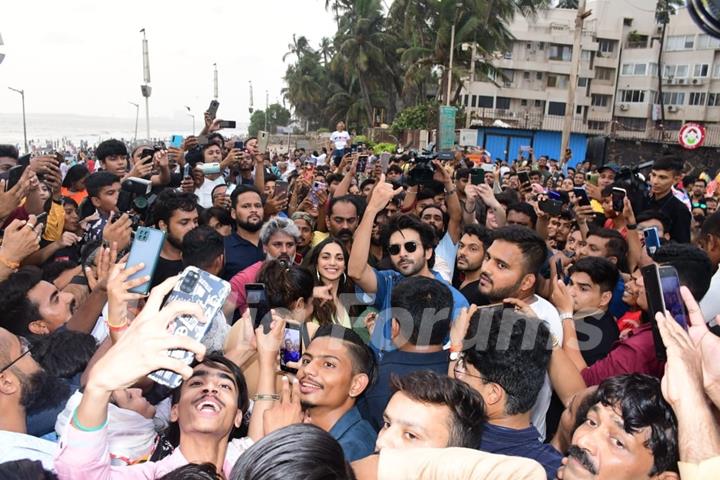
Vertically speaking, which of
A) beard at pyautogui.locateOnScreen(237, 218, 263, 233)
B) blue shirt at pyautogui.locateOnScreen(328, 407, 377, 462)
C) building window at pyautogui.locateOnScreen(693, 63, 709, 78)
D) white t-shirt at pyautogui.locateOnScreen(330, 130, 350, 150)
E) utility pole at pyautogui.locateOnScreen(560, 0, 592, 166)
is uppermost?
building window at pyautogui.locateOnScreen(693, 63, 709, 78)

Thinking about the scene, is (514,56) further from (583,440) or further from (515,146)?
(583,440)

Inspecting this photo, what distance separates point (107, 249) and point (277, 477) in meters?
2.30

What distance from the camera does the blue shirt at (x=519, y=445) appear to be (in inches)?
88.5

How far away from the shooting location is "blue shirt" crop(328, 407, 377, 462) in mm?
2459

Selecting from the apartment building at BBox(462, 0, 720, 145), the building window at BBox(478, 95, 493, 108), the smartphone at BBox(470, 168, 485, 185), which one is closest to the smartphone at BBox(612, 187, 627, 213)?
the smartphone at BBox(470, 168, 485, 185)

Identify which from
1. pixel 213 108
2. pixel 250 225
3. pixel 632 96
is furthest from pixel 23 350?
pixel 632 96

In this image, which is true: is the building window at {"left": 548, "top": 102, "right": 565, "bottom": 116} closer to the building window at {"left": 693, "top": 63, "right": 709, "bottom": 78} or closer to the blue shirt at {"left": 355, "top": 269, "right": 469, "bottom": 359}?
the building window at {"left": 693, "top": 63, "right": 709, "bottom": 78}

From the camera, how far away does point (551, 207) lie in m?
5.49

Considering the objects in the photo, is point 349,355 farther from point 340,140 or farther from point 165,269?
point 340,140

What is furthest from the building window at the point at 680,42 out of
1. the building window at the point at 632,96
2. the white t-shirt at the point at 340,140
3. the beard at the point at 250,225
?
the beard at the point at 250,225

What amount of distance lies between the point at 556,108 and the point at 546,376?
1835 inches

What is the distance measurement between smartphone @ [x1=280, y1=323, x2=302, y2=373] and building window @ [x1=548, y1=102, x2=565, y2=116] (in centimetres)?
4659

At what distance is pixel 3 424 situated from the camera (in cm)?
231

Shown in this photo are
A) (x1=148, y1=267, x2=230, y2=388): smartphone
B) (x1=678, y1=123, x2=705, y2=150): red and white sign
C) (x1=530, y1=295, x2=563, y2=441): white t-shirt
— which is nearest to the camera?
(x1=148, y1=267, x2=230, y2=388): smartphone
